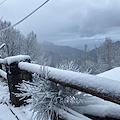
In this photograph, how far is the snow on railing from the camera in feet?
2.77

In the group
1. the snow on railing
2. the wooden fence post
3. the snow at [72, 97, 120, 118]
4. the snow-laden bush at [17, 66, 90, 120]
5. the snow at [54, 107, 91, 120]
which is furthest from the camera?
the wooden fence post

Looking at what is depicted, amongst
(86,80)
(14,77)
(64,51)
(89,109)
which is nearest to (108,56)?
(64,51)

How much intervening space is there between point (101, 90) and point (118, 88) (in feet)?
0.38

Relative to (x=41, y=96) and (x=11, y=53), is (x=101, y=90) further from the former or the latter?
(x=11, y=53)

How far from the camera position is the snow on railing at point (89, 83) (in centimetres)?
85

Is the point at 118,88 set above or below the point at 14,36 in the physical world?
below

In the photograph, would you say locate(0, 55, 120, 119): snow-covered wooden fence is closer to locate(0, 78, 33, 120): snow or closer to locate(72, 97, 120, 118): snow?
locate(72, 97, 120, 118): snow

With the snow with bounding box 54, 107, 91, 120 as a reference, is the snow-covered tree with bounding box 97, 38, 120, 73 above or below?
below

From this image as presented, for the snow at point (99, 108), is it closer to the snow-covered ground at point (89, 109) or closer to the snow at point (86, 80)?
the snow-covered ground at point (89, 109)

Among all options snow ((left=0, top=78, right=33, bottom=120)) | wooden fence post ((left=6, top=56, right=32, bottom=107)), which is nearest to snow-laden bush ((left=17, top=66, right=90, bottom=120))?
snow ((left=0, top=78, right=33, bottom=120))

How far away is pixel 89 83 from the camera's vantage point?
994 millimetres

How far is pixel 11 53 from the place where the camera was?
15500mm

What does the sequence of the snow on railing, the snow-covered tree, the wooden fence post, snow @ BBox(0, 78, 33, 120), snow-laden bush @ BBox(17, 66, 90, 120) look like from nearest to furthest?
the snow on railing → snow-laden bush @ BBox(17, 66, 90, 120) → snow @ BBox(0, 78, 33, 120) → the wooden fence post → the snow-covered tree

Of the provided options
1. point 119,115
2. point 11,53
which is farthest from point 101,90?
point 11,53
